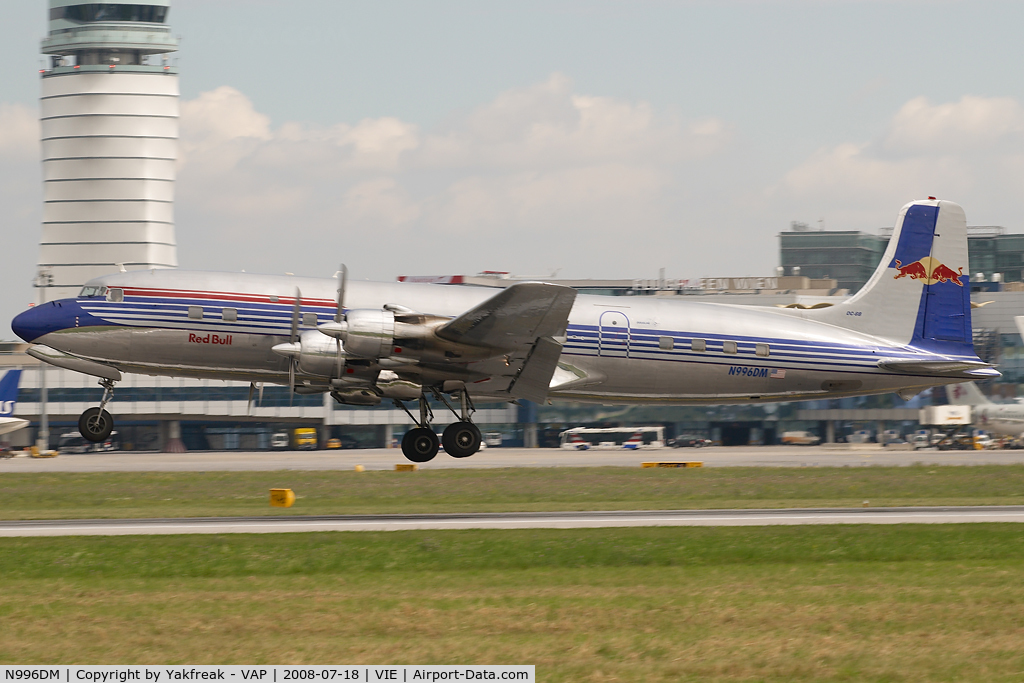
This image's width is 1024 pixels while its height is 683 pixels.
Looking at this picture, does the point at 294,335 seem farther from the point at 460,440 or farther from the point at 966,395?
the point at 966,395

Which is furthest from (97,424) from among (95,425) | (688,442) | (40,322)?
(688,442)

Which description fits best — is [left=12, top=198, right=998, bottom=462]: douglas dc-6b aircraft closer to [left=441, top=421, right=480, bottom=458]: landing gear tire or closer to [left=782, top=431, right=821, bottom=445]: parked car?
[left=441, top=421, right=480, bottom=458]: landing gear tire

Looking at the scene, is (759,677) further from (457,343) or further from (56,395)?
(56,395)

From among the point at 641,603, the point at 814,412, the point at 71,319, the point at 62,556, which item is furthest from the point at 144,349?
the point at 814,412

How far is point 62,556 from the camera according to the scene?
24.7m

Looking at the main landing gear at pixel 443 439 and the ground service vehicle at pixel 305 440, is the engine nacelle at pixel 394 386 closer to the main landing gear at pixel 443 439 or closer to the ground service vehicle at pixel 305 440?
the main landing gear at pixel 443 439

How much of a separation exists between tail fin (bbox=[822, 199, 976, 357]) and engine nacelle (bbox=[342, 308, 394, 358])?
46.4ft

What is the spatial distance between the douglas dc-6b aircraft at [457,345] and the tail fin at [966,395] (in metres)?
60.1

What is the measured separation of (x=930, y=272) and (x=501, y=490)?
2147cm

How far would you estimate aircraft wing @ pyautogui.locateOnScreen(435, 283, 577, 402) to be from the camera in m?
27.0

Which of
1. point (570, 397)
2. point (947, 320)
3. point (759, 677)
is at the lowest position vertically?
point (759, 677)

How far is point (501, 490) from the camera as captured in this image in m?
49.2

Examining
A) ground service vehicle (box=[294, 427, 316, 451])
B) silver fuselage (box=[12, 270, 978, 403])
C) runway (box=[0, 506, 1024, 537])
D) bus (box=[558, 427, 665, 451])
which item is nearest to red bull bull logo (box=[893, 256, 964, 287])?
silver fuselage (box=[12, 270, 978, 403])

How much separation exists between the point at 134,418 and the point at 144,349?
8660 centimetres
